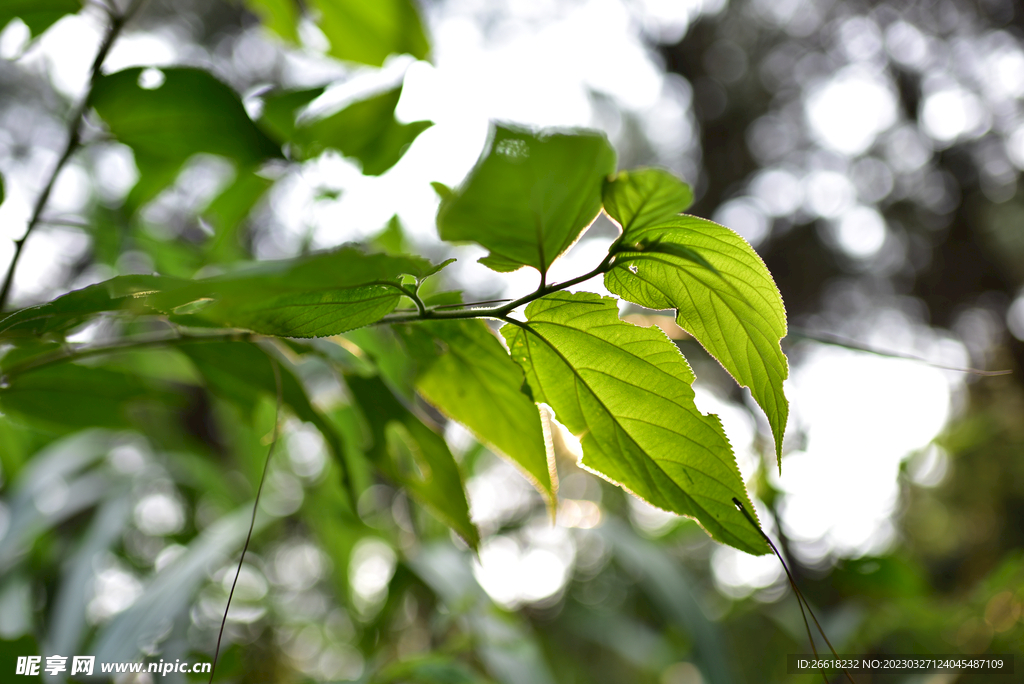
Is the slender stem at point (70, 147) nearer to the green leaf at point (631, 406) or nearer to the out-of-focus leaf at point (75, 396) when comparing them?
the out-of-focus leaf at point (75, 396)

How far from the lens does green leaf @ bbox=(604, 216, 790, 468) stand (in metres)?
0.20

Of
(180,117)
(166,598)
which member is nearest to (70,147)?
(180,117)

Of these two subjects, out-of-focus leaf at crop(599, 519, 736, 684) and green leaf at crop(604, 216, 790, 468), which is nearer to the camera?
green leaf at crop(604, 216, 790, 468)

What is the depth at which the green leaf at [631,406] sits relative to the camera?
0.67 feet

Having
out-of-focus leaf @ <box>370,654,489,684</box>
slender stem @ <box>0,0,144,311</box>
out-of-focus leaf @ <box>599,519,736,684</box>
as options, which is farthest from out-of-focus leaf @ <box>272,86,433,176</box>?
out-of-focus leaf @ <box>599,519,736,684</box>

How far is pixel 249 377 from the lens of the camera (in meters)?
0.34

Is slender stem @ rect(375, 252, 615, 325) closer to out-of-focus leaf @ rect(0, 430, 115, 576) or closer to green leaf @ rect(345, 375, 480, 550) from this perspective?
green leaf @ rect(345, 375, 480, 550)

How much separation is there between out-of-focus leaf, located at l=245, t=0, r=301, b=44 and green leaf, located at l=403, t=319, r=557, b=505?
16.4 inches

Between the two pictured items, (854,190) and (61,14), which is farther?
(854,190)

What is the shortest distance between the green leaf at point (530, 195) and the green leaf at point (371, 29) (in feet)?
1.27

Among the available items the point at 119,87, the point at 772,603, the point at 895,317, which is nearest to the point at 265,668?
the point at 119,87

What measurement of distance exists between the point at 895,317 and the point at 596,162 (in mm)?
1852

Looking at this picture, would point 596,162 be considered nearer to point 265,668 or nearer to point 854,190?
point 265,668

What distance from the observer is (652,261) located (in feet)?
0.66
